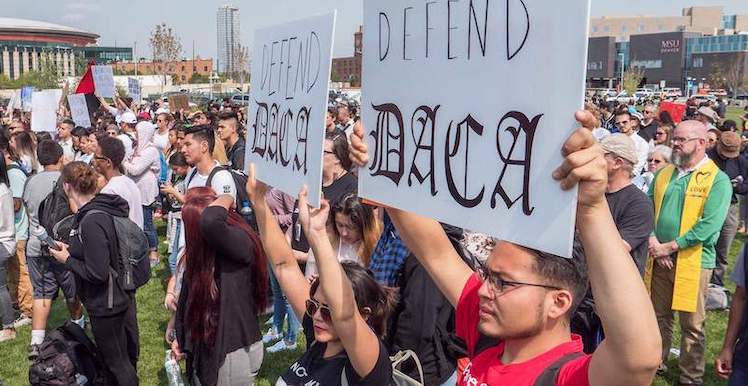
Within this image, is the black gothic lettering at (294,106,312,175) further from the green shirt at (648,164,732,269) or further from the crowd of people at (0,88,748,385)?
the green shirt at (648,164,732,269)

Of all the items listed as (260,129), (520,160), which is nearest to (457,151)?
(520,160)

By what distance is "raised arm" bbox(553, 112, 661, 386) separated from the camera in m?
1.53

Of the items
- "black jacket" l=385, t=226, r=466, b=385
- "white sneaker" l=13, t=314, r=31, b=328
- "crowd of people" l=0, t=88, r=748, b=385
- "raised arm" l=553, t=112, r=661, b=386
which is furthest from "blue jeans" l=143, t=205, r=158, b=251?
"raised arm" l=553, t=112, r=661, b=386

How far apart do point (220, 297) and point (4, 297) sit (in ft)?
13.5

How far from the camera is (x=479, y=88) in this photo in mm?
1926

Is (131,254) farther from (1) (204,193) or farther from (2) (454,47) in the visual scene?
(2) (454,47)

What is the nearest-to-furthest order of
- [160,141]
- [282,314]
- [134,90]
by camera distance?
[282,314] < [160,141] < [134,90]

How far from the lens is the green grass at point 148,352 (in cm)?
608

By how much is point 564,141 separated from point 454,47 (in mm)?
584

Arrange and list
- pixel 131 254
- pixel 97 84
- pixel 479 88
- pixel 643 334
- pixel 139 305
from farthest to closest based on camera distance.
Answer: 1. pixel 97 84
2. pixel 139 305
3. pixel 131 254
4. pixel 479 88
5. pixel 643 334

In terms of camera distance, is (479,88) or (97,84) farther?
(97,84)

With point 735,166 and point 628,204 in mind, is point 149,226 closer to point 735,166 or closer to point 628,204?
point 628,204

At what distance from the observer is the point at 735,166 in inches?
378

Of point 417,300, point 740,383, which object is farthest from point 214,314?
point 740,383
